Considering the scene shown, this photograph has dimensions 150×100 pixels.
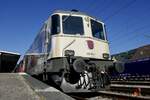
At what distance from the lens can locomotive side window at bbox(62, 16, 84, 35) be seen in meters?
10.0

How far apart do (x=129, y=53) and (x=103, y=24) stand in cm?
3295

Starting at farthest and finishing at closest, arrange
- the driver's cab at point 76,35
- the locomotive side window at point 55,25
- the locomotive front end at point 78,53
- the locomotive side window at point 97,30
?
the locomotive side window at point 97,30
the locomotive side window at point 55,25
the driver's cab at point 76,35
the locomotive front end at point 78,53

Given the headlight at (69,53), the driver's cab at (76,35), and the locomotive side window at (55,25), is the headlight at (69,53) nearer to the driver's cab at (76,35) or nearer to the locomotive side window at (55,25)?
the driver's cab at (76,35)

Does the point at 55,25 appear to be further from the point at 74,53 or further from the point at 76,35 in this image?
A: the point at 74,53

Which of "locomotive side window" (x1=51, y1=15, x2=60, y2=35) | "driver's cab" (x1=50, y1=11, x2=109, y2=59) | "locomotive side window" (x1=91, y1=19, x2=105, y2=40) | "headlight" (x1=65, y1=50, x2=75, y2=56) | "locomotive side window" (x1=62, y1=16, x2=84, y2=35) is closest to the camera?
"headlight" (x1=65, y1=50, x2=75, y2=56)

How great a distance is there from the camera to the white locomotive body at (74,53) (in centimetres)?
910

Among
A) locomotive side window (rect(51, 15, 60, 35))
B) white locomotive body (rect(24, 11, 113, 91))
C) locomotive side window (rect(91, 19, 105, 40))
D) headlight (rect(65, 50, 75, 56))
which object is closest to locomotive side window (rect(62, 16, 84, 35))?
white locomotive body (rect(24, 11, 113, 91))

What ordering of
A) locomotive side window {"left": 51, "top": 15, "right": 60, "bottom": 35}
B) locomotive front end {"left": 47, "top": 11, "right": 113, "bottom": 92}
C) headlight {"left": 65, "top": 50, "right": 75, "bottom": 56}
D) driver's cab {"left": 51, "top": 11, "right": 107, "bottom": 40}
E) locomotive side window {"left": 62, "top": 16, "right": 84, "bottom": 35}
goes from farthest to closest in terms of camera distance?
locomotive side window {"left": 62, "top": 16, "right": 84, "bottom": 35} < driver's cab {"left": 51, "top": 11, "right": 107, "bottom": 40} < locomotive side window {"left": 51, "top": 15, "right": 60, "bottom": 35} < headlight {"left": 65, "top": 50, "right": 75, "bottom": 56} < locomotive front end {"left": 47, "top": 11, "right": 113, "bottom": 92}

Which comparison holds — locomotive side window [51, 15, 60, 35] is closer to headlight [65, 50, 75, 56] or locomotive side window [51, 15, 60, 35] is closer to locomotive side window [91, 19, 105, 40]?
headlight [65, 50, 75, 56]

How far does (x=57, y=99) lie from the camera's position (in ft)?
18.5

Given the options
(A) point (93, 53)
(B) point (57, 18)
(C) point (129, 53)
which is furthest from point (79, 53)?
(C) point (129, 53)

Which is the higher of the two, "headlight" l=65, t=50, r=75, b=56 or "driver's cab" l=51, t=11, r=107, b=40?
"driver's cab" l=51, t=11, r=107, b=40

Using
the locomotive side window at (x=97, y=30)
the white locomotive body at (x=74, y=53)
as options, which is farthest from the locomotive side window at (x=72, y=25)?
the locomotive side window at (x=97, y=30)

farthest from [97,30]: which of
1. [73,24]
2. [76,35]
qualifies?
[76,35]
